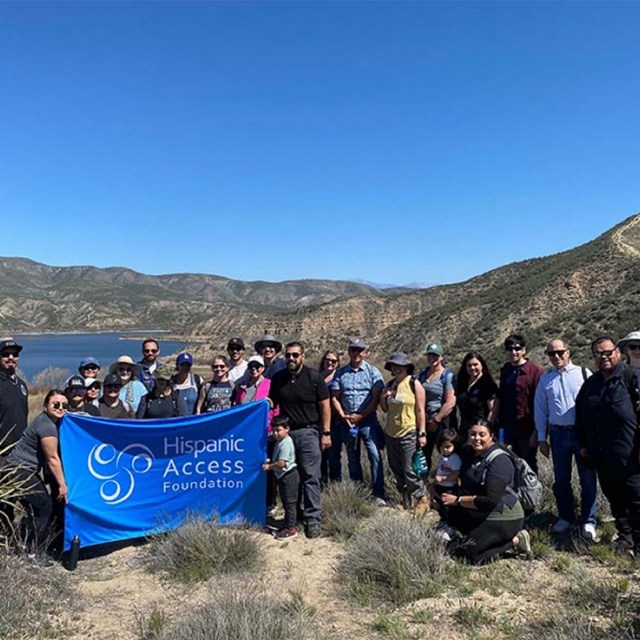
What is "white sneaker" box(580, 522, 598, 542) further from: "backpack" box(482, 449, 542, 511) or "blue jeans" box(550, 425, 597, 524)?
"backpack" box(482, 449, 542, 511)

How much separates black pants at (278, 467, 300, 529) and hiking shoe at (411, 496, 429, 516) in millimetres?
1352

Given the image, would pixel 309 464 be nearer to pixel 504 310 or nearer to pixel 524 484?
pixel 524 484

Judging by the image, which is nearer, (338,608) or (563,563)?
(338,608)

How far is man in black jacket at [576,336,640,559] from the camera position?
4.78m

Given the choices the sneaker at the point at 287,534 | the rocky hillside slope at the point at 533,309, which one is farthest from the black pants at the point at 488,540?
the rocky hillside slope at the point at 533,309

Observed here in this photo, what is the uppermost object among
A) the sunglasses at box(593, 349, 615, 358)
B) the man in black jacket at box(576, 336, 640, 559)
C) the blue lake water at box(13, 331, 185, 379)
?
the sunglasses at box(593, 349, 615, 358)

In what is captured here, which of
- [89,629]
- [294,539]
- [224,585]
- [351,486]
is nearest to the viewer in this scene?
[89,629]

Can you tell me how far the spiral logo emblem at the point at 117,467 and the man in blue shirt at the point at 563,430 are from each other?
400 centimetres

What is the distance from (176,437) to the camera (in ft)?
19.4

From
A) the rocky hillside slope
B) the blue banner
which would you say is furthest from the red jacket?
the rocky hillside slope

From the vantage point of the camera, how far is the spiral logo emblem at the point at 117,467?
5.59m

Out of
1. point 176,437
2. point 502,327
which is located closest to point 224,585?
point 176,437

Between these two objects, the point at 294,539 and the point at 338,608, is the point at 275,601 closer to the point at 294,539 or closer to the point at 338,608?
the point at 338,608

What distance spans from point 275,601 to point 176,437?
87.9 inches
